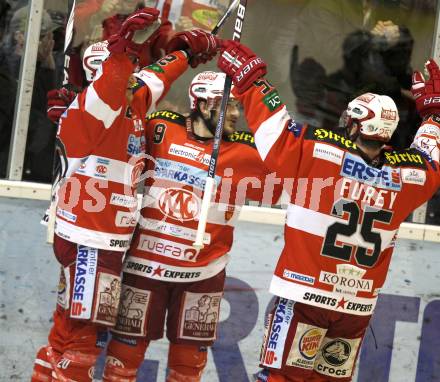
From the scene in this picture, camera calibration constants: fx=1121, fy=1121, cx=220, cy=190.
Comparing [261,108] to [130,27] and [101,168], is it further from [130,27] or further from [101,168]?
[101,168]

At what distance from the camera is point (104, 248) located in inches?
215

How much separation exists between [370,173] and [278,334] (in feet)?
2.89

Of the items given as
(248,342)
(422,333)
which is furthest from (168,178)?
(422,333)

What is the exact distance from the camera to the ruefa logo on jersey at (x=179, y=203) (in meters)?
5.62

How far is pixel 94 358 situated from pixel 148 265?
0.53 metres

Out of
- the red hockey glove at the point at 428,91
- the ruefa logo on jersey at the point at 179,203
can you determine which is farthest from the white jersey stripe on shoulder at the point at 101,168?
the red hockey glove at the point at 428,91

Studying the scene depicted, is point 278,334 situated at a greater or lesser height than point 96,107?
lesser

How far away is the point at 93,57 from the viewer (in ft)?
18.7

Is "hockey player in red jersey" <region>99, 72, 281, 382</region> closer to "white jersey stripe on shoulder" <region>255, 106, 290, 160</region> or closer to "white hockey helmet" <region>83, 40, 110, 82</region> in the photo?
"white hockey helmet" <region>83, 40, 110, 82</region>

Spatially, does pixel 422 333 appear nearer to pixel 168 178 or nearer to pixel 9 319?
pixel 168 178

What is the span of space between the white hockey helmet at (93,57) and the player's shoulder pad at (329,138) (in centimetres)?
113

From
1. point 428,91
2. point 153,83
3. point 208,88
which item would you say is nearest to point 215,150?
point 208,88

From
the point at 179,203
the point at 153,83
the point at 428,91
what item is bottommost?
the point at 179,203

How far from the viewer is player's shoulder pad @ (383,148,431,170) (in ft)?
17.8
